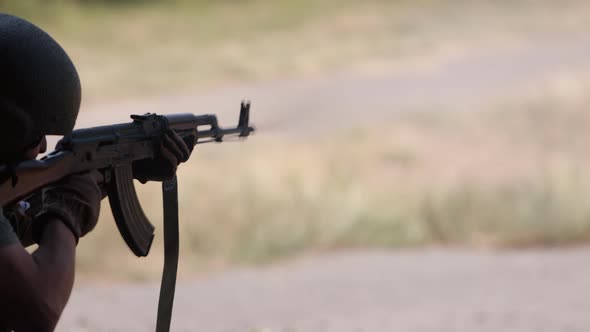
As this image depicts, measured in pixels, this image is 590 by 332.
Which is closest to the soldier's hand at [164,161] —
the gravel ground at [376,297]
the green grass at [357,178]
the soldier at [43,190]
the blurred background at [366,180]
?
the soldier at [43,190]

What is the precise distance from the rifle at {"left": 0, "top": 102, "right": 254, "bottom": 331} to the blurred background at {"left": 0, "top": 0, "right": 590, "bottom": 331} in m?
2.11

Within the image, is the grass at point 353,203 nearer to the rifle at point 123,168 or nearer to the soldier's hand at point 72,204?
the rifle at point 123,168

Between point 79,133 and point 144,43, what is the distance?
16158 mm

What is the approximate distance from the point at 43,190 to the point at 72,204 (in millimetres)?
70

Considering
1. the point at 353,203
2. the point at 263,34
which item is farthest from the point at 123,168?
the point at 263,34

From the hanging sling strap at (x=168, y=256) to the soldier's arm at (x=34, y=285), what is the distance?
2.91ft

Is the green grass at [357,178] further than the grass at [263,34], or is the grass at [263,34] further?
the grass at [263,34]

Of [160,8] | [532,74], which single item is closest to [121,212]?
[532,74]

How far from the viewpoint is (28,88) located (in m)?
2.50

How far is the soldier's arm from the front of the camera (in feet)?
7.41

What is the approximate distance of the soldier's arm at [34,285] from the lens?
7.41ft

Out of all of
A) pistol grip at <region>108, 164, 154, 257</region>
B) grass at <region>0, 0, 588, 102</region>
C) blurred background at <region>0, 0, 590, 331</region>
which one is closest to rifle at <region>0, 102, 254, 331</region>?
pistol grip at <region>108, 164, 154, 257</region>

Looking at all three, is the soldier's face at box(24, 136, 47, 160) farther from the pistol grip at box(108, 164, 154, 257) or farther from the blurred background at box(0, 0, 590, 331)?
the blurred background at box(0, 0, 590, 331)

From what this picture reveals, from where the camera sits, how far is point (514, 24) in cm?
2033
